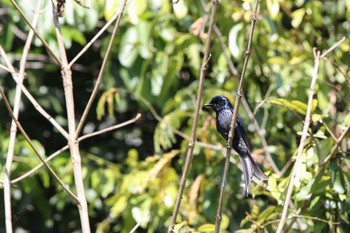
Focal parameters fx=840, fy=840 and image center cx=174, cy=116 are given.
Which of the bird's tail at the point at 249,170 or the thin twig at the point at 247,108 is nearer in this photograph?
the bird's tail at the point at 249,170

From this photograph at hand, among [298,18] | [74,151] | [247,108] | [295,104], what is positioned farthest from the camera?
[298,18]

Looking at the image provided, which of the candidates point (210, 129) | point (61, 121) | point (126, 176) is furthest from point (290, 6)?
point (61, 121)

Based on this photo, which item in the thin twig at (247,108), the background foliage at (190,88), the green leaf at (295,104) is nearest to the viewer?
the green leaf at (295,104)

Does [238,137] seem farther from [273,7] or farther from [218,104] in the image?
[273,7]

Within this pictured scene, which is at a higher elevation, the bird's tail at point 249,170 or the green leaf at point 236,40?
the green leaf at point 236,40

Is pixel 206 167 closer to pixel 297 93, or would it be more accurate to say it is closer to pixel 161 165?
pixel 161 165

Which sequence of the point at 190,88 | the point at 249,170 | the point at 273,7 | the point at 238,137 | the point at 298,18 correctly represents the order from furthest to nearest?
1. the point at 190,88
2. the point at 298,18
3. the point at 273,7
4. the point at 238,137
5. the point at 249,170

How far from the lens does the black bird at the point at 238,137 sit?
337 centimetres

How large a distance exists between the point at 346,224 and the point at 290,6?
200 centimetres

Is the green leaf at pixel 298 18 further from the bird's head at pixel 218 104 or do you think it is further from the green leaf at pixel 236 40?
the bird's head at pixel 218 104

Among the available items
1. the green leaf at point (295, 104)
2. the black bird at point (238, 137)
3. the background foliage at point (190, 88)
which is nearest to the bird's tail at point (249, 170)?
the black bird at point (238, 137)

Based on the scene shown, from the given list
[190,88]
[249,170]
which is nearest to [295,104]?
[249,170]

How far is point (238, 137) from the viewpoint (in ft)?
12.1

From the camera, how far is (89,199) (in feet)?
18.5
